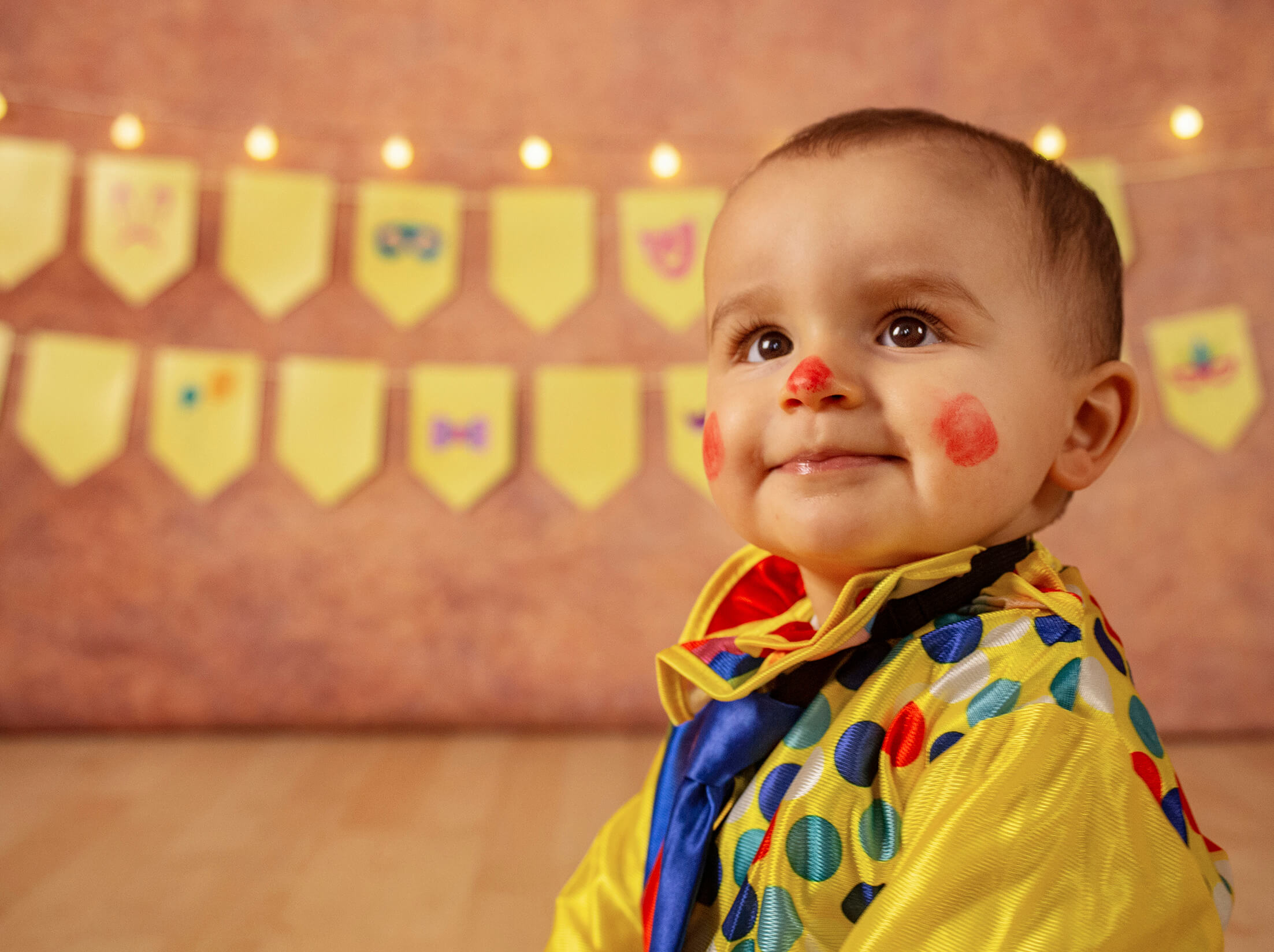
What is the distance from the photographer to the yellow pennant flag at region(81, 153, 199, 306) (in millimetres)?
1962

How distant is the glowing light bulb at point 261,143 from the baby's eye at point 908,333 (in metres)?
1.85

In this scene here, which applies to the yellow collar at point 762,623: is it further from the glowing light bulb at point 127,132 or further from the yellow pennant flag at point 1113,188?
the glowing light bulb at point 127,132

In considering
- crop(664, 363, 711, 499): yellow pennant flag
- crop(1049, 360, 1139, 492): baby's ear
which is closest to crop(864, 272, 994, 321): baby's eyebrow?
crop(1049, 360, 1139, 492): baby's ear

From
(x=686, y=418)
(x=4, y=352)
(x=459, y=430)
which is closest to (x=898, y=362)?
(x=686, y=418)

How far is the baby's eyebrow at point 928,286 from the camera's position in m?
0.54

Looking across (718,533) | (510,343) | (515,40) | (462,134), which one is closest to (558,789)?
(718,533)

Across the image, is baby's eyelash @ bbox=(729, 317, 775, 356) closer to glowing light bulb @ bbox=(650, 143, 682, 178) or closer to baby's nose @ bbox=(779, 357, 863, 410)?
baby's nose @ bbox=(779, 357, 863, 410)

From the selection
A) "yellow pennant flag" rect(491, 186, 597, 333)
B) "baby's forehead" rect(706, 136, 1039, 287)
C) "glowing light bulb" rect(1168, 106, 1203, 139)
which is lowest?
"baby's forehead" rect(706, 136, 1039, 287)

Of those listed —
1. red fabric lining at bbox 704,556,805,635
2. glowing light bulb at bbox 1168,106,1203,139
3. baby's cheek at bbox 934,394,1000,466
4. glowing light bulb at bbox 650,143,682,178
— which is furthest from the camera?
glowing light bulb at bbox 650,143,682,178

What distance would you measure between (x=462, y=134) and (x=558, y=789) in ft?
4.84

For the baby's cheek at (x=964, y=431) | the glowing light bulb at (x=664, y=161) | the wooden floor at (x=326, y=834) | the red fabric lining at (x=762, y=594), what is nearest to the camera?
the baby's cheek at (x=964, y=431)

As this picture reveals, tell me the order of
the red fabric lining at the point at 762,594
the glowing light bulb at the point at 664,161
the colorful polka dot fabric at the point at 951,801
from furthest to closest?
the glowing light bulb at the point at 664,161 → the red fabric lining at the point at 762,594 → the colorful polka dot fabric at the point at 951,801

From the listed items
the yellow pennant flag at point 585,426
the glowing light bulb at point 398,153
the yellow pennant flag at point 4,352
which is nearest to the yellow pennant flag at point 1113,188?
the yellow pennant flag at point 585,426

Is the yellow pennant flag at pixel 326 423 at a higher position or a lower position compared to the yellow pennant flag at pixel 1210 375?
lower
